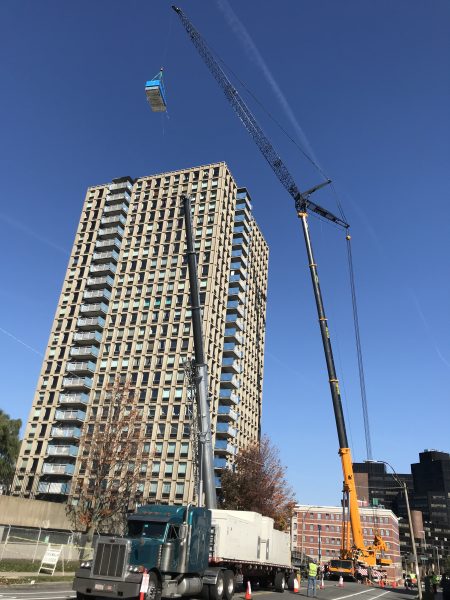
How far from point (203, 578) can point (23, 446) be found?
65.3 meters

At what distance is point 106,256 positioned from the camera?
8712 cm

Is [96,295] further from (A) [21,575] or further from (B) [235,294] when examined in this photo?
(A) [21,575]

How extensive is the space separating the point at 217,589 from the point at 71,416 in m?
60.4

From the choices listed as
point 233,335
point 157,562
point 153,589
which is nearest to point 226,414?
point 233,335

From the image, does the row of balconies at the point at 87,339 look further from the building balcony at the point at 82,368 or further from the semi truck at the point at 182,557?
the semi truck at the point at 182,557

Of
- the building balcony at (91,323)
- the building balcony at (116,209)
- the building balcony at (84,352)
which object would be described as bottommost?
the building balcony at (84,352)

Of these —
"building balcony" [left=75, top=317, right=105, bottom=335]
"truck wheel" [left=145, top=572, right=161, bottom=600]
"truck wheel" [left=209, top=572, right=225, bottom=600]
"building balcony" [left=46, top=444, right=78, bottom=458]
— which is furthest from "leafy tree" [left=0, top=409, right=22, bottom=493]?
"truck wheel" [left=145, top=572, right=161, bottom=600]

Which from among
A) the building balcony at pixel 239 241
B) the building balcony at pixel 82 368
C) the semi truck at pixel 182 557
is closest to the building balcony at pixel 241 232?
the building balcony at pixel 239 241

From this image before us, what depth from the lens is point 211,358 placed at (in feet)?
252

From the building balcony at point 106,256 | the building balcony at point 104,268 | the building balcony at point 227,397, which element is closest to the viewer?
the building balcony at point 227,397

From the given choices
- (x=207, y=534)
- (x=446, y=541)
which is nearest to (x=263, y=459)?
(x=207, y=534)

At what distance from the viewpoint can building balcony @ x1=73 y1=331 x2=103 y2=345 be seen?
8000cm

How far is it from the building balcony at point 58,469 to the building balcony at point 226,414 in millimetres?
22766

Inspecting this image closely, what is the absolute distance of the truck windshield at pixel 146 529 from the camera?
54.3 ft
